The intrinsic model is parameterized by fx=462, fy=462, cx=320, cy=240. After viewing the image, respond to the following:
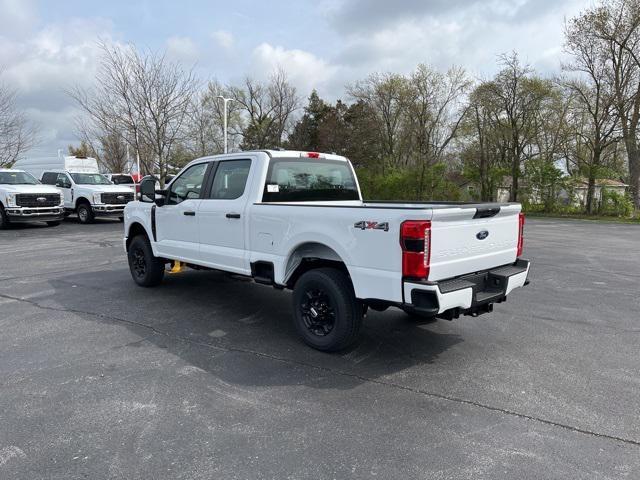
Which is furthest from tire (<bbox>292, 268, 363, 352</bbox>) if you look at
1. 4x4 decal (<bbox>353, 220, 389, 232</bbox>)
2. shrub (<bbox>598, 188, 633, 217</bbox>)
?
shrub (<bbox>598, 188, 633, 217</bbox>)

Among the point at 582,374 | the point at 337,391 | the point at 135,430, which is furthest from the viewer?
the point at 582,374

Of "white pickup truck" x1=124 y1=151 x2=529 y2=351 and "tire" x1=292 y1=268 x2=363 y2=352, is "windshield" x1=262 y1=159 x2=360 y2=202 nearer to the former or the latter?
"white pickup truck" x1=124 y1=151 x2=529 y2=351

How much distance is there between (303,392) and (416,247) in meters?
1.49

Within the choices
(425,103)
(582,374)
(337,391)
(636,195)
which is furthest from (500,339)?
(425,103)

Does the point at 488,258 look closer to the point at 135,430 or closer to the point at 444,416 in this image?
the point at 444,416

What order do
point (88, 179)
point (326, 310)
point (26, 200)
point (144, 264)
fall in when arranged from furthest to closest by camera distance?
point (88, 179) → point (26, 200) → point (144, 264) → point (326, 310)

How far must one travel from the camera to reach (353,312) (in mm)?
4270

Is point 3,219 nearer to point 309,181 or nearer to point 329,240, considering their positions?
point 309,181

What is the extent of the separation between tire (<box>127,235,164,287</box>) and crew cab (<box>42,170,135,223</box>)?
12.4 m

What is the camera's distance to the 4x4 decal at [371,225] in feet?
12.6

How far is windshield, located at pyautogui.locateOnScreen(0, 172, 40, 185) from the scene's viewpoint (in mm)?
17188

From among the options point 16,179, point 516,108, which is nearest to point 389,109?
point 516,108

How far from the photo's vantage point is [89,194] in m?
18.6

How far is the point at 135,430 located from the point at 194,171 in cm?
389
